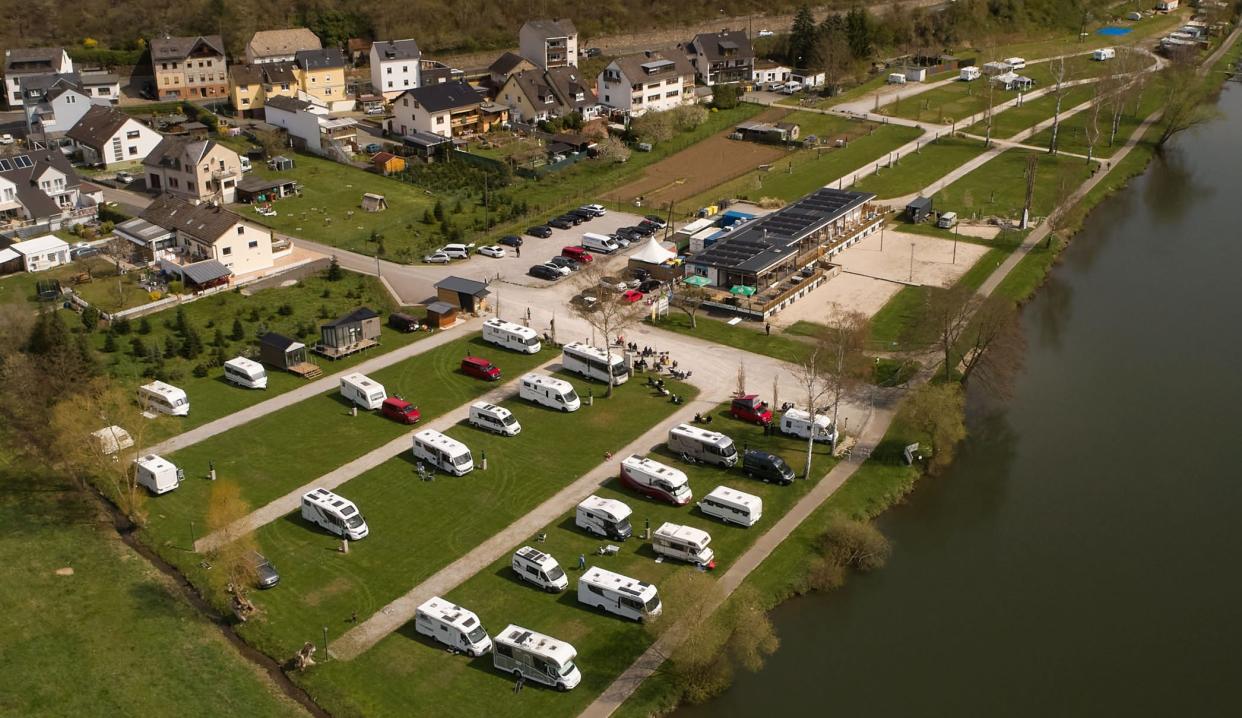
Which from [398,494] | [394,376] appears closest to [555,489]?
[398,494]

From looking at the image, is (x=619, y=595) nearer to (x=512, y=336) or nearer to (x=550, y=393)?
(x=550, y=393)

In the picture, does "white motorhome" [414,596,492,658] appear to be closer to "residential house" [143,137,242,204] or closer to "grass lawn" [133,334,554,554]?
"grass lawn" [133,334,554,554]

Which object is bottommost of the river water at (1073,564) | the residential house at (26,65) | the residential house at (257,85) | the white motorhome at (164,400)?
the river water at (1073,564)

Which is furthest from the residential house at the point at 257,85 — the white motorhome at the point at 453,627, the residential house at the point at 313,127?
the white motorhome at the point at 453,627

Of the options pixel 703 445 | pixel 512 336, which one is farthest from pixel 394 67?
pixel 703 445

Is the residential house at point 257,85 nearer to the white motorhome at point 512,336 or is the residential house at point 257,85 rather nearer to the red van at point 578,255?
the red van at point 578,255
